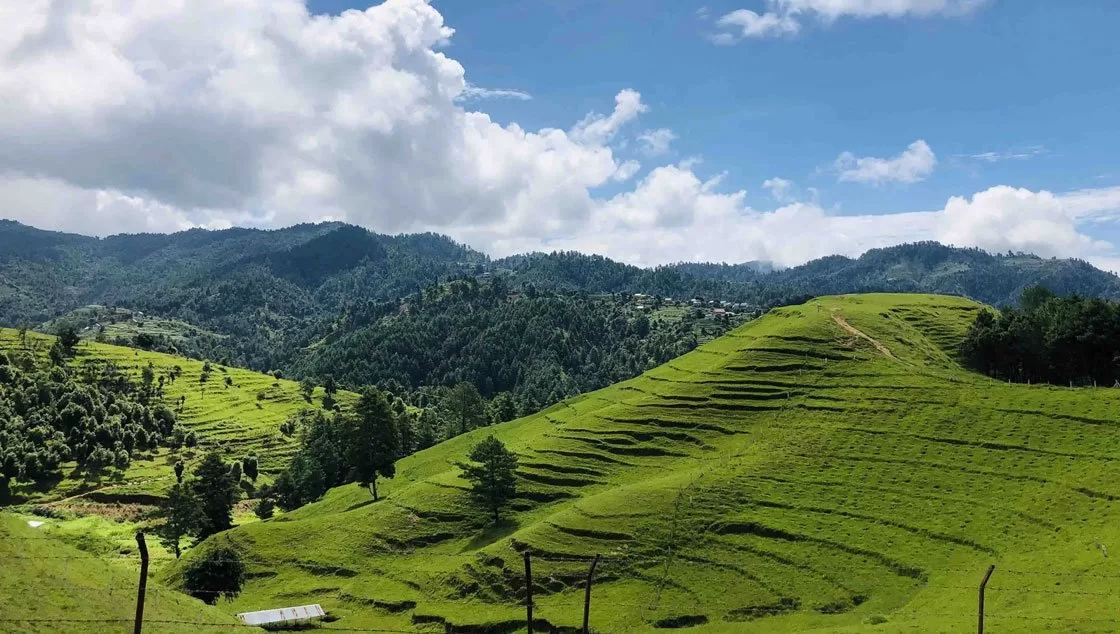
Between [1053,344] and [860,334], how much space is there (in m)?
33.0

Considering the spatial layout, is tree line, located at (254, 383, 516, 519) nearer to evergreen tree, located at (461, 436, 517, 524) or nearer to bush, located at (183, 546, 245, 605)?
evergreen tree, located at (461, 436, 517, 524)

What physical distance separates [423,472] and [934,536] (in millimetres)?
90535

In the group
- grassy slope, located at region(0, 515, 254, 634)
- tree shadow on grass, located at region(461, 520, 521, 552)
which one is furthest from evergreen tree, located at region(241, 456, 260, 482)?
grassy slope, located at region(0, 515, 254, 634)

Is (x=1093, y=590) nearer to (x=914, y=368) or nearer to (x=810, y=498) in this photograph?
(x=810, y=498)

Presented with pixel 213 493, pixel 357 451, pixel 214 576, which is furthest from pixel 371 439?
pixel 214 576

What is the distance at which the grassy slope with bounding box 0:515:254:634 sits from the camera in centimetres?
4184

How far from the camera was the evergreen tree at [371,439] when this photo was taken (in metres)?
118

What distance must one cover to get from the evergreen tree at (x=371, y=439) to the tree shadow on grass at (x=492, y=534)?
31750mm

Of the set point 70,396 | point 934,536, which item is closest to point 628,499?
point 934,536

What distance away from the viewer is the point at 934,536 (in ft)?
259

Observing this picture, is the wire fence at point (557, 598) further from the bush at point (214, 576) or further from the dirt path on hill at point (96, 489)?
the dirt path on hill at point (96, 489)

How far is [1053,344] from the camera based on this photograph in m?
128

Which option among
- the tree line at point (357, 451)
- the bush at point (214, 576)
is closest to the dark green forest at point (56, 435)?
the tree line at point (357, 451)

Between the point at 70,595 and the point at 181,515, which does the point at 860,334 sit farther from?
the point at 70,595
